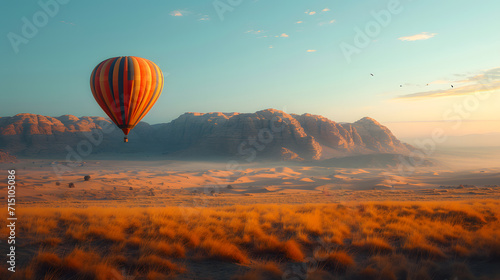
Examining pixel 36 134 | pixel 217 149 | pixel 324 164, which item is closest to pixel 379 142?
pixel 324 164

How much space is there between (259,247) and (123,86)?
14822 millimetres

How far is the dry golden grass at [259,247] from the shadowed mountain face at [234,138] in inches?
3040

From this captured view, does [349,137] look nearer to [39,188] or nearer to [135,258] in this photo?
[39,188]

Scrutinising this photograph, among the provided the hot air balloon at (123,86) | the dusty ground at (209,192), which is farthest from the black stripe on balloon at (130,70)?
the dusty ground at (209,192)

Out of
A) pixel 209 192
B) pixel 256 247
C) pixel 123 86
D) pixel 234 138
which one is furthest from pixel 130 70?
pixel 234 138

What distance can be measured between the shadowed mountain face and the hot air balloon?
70.5 meters

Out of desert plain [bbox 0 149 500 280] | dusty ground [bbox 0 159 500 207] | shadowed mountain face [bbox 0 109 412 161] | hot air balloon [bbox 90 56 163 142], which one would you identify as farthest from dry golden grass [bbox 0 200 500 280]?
shadowed mountain face [bbox 0 109 412 161]

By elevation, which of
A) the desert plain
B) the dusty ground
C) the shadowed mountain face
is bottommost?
the dusty ground

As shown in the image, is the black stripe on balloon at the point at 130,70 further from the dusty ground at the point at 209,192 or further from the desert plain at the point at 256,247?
the desert plain at the point at 256,247

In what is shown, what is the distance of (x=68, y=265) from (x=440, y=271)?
7644mm

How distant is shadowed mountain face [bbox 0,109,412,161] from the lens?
303 ft

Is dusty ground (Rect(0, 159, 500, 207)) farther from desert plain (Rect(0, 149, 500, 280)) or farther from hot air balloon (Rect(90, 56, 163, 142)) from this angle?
desert plain (Rect(0, 149, 500, 280))

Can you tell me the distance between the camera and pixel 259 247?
6.62 m

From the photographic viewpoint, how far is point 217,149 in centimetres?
9962
